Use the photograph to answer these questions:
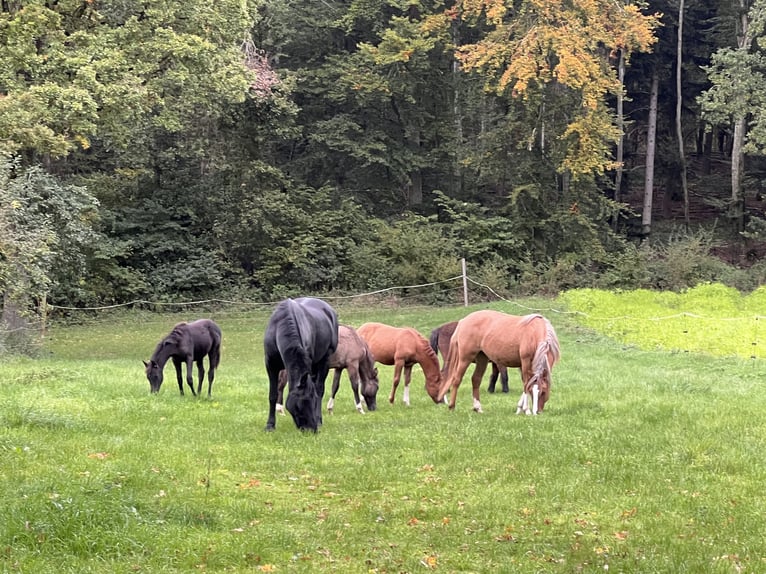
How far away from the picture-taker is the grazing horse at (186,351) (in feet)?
41.7

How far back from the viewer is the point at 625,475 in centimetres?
710

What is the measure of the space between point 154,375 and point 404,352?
4.24m

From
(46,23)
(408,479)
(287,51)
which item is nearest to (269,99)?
(287,51)

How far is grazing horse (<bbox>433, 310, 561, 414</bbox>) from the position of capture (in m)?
10.4

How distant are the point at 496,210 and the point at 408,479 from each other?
29235mm

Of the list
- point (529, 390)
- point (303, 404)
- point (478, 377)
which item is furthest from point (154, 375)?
point (529, 390)

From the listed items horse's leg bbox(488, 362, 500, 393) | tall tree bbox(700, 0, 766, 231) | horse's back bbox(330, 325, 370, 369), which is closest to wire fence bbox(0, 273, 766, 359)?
horse's leg bbox(488, 362, 500, 393)

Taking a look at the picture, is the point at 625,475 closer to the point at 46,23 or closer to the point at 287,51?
the point at 46,23

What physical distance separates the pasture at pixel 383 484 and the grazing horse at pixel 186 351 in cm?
43

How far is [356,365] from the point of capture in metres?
12.0

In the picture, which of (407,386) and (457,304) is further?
(457,304)

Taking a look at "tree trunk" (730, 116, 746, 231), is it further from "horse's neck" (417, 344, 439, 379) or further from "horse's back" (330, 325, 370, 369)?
"horse's back" (330, 325, 370, 369)

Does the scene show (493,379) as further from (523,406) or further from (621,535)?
(621,535)

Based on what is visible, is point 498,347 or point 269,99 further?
point 269,99
